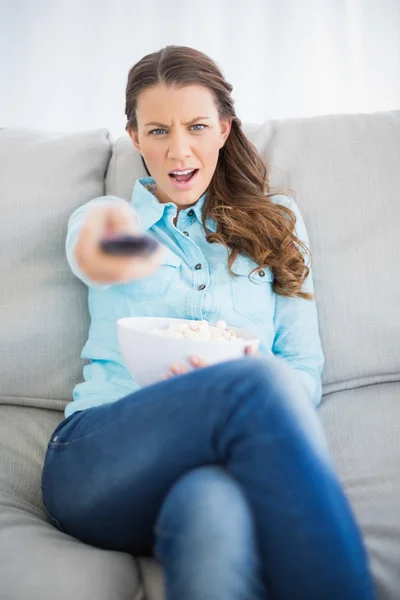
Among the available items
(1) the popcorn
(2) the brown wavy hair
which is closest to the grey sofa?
(2) the brown wavy hair

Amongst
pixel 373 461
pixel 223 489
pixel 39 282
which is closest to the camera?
pixel 223 489

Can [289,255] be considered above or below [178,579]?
above

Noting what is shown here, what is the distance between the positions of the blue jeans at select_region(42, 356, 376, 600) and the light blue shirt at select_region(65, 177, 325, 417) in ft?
0.89

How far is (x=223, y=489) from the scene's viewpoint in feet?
2.65

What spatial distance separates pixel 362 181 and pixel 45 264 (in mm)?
763

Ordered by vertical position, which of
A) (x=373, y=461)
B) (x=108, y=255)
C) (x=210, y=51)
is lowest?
(x=373, y=461)

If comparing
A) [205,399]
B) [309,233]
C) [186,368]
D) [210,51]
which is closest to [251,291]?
[309,233]

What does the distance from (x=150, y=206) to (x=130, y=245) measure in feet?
1.36

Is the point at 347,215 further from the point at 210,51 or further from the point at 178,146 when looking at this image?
the point at 210,51

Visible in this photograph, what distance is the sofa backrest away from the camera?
4.85 ft

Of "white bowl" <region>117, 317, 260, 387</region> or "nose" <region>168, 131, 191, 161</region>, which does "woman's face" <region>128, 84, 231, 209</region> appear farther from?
"white bowl" <region>117, 317, 260, 387</region>

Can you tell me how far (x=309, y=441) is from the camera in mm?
811

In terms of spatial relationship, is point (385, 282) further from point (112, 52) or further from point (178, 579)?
point (112, 52)

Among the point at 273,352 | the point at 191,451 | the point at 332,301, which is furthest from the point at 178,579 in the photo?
the point at 332,301
